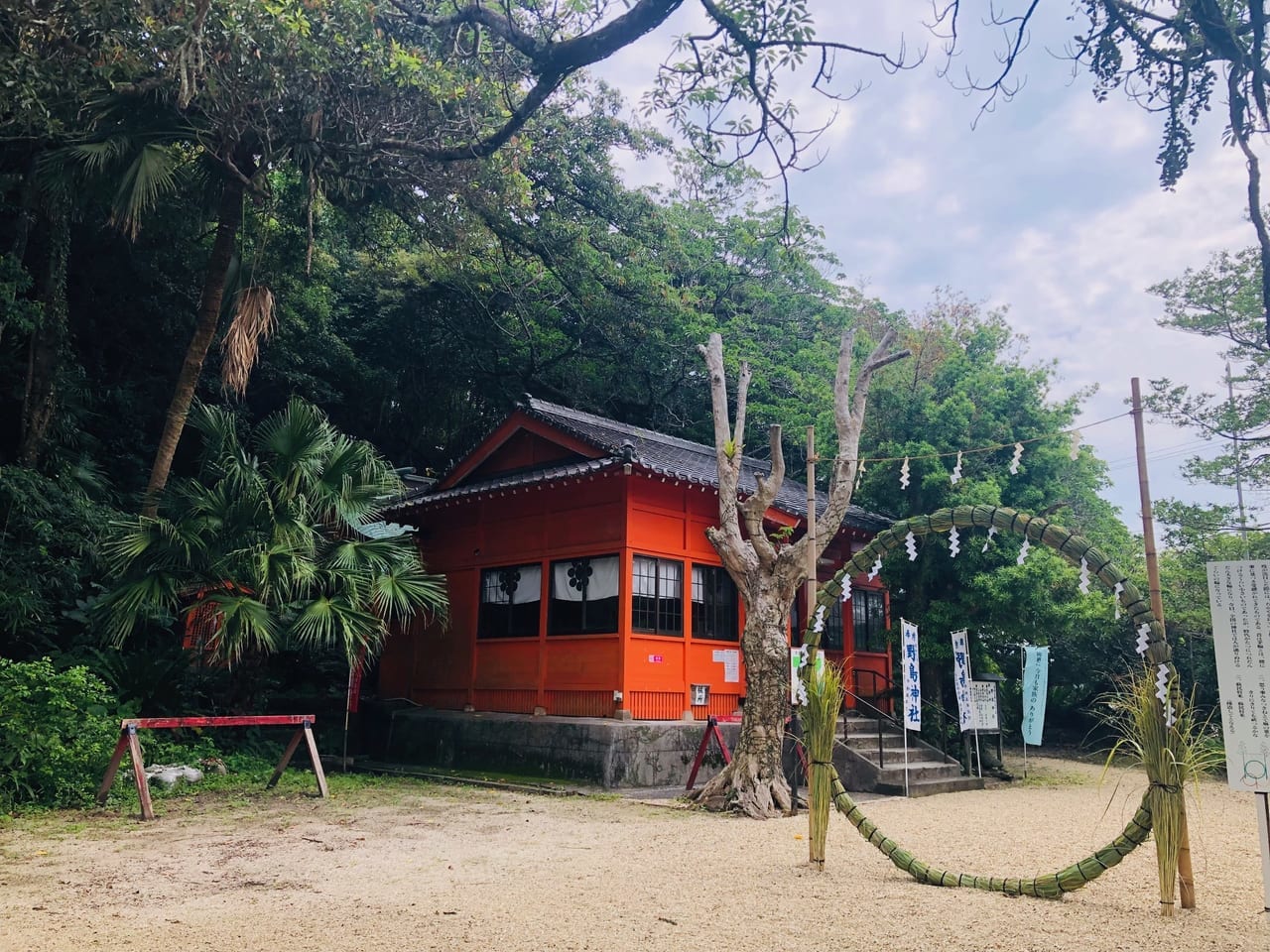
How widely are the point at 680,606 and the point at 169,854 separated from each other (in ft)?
24.3

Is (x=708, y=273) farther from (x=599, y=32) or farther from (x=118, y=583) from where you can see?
(x=599, y=32)

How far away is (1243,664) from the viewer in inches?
202

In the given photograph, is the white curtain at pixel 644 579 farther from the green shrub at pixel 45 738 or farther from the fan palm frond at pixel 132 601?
the green shrub at pixel 45 738

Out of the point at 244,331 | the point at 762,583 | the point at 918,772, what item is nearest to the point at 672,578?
the point at 762,583

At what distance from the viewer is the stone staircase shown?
11453 mm

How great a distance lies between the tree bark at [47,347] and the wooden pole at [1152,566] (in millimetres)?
13162

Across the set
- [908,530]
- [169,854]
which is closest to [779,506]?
[908,530]

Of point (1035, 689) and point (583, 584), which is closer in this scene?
point (583, 584)

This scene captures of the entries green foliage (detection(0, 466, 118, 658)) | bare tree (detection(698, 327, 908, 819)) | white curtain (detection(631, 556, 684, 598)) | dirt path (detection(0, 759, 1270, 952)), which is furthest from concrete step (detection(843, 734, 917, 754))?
green foliage (detection(0, 466, 118, 658))

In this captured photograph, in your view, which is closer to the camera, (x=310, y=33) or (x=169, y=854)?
(x=169, y=854)

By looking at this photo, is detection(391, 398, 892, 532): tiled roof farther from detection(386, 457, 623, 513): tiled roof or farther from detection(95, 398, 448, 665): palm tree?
detection(95, 398, 448, 665): palm tree

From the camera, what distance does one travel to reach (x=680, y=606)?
41.8 ft

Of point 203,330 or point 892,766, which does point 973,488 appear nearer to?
point 892,766

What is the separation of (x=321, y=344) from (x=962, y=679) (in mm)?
14299
